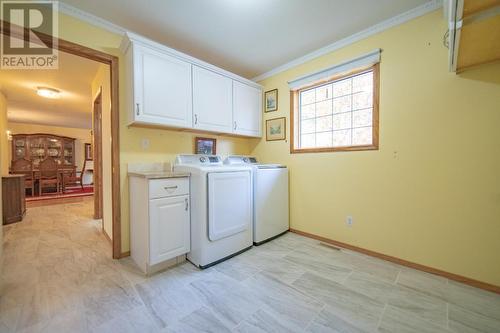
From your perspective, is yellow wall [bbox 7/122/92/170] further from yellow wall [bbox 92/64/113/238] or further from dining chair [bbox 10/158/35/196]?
yellow wall [bbox 92/64/113/238]

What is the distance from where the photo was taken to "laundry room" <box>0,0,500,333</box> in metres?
1.46

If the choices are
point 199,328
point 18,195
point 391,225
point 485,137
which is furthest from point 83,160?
point 485,137

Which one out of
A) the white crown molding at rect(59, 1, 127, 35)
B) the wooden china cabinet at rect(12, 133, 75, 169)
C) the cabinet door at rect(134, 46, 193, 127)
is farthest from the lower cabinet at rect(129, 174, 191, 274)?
the wooden china cabinet at rect(12, 133, 75, 169)

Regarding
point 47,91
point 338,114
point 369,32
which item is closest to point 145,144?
point 338,114

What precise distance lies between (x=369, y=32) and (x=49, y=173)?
8943 millimetres

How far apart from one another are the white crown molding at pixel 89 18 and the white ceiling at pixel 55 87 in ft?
2.87

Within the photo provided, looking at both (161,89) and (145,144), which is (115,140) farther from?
(161,89)

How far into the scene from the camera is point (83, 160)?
7.99 m

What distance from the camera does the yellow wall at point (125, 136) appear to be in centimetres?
193

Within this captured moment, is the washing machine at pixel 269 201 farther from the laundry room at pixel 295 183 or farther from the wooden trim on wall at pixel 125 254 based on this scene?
the wooden trim on wall at pixel 125 254

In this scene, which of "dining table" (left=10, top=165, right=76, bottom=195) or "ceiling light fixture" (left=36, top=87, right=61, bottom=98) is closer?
"ceiling light fixture" (left=36, top=87, right=61, bottom=98)

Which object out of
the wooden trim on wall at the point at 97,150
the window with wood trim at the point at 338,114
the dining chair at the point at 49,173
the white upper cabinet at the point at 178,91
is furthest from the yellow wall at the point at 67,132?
the window with wood trim at the point at 338,114

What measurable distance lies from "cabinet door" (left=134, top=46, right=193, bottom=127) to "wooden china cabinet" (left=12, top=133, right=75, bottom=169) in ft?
23.7

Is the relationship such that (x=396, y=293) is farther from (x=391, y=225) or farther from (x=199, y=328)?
(x=199, y=328)
